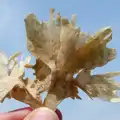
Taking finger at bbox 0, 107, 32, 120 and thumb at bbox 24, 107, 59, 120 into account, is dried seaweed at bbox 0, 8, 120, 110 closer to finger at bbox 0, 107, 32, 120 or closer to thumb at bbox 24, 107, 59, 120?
thumb at bbox 24, 107, 59, 120

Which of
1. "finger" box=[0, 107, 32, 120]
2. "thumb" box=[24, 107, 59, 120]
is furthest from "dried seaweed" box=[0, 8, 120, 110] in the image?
"finger" box=[0, 107, 32, 120]

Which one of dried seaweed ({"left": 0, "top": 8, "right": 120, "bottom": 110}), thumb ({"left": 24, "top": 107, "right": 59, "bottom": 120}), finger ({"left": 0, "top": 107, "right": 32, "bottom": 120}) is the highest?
dried seaweed ({"left": 0, "top": 8, "right": 120, "bottom": 110})

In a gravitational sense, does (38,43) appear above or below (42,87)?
above

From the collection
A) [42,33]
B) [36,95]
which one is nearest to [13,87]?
[36,95]

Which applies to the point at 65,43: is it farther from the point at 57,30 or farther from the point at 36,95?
the point at 36,95

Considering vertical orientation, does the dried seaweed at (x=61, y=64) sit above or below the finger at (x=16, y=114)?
above

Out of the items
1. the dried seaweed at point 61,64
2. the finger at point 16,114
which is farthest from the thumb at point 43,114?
the finger at point 16,114

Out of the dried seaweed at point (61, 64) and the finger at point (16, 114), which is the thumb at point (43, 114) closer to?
the dried seaweed at point (61, 64)
